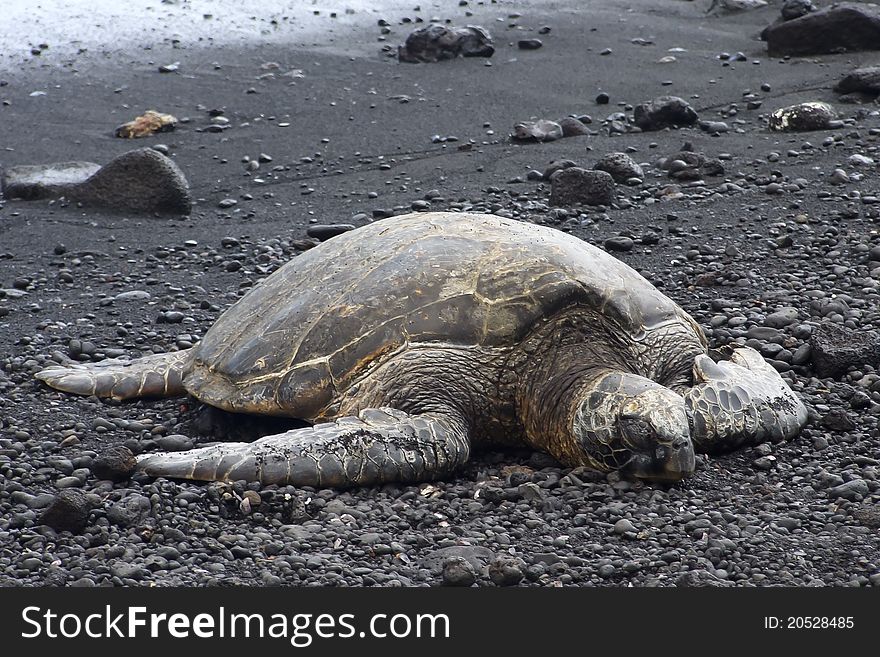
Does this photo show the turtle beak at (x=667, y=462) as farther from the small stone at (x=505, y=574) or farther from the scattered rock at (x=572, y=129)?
the scattered rock at (x=572, y=129)

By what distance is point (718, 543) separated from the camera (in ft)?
11.2

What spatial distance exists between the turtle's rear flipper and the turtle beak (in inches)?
81.3

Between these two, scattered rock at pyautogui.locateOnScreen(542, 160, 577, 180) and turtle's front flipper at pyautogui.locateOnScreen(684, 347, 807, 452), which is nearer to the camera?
turtle's front flipper at pyautogui.locateOnScreen(684, 347, 807, 452)

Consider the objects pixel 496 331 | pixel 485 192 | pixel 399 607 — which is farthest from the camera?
pixel 485 192

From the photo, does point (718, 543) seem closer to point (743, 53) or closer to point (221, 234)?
point (221, 234)

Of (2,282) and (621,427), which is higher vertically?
(621,427)

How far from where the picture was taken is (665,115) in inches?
351

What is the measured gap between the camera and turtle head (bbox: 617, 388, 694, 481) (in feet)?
12.5

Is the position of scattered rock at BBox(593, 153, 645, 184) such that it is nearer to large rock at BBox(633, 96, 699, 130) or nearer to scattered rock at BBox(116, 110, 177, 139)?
large rock at BBox(633, 96, 699, 130)

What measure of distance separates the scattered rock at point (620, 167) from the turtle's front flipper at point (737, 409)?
354 cm

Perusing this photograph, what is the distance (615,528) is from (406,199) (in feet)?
14.9

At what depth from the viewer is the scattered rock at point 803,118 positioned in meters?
8.65

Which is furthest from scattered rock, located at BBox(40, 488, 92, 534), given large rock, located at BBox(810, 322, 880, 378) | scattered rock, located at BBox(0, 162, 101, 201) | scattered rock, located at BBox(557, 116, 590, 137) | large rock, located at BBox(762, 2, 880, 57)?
large rock, located at BBox(762, 2, 880, 57)

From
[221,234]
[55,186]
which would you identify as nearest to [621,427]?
[221,234]
